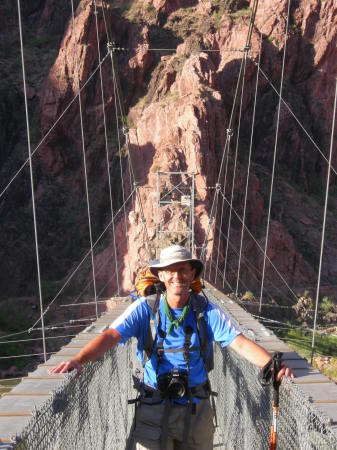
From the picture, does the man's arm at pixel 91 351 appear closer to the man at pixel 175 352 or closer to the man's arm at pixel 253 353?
the man at pixel 175 352

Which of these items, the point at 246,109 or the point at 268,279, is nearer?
the point at 268,279

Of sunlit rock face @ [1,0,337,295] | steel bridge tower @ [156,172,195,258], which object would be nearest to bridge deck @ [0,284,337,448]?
sunlit rock face @ [1,0,337,295]

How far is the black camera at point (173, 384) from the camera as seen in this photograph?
6.13 ft

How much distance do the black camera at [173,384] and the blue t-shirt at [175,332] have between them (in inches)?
0.7

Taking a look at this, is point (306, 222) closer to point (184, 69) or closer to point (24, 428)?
point (184, 69)

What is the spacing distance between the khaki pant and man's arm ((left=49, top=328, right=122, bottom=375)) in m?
0.27

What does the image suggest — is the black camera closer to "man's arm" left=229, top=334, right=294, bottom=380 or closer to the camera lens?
the camera lens

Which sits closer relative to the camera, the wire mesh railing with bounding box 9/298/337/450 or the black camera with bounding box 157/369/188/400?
the wire mesh railing with bounding box 9/298/337/450

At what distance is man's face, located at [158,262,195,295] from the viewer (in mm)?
1903


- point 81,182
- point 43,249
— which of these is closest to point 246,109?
point 81,182

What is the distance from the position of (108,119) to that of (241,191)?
5.83 metres

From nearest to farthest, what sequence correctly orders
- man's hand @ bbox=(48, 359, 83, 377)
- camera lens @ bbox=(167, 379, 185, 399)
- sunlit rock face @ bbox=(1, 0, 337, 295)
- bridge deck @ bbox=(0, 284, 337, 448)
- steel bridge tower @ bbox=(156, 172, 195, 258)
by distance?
bridge deck @ bbox=(0, 284, 337, 448)
man's hand @ bbox=(48, 359, 83, 377)
camera lens @ bbox=(167, 379, 185, 399)
steel bridge tower @ bbox=(156, 172, 195, 258)
sunlit rock face @ bbox=(1, 0, 337, 295)

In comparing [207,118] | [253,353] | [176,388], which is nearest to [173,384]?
[176,388]

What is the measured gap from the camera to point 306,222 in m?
20.2
